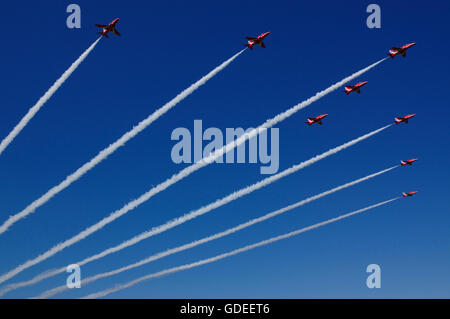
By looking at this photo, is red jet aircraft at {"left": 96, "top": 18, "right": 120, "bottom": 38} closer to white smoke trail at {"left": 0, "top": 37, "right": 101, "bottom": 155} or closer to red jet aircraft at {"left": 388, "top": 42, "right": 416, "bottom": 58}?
white smoke trail at {"left": 0, "top": 37, "right": 101, "bottom": 155}

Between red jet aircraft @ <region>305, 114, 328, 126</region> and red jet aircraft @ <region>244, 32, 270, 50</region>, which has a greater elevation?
red jet aircraft @ <region>244, 32, 270, 50</region>

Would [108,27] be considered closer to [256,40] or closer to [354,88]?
[256,40]

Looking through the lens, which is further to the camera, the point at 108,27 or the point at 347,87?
the point at 347,87

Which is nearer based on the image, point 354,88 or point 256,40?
point 256,40

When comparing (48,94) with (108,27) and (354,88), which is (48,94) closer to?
(108,27)

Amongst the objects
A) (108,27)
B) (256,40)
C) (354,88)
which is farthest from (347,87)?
(108,27)

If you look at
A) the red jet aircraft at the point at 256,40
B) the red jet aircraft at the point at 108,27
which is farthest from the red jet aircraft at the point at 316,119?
the red jet aircraft at the point at 108,27

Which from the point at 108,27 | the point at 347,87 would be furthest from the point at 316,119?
the point at 108,27

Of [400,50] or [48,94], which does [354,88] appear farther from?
[48,94]

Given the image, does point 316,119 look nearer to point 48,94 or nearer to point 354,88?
point 354,88

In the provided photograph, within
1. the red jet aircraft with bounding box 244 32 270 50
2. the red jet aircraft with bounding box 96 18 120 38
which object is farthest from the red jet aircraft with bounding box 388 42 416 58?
the red jet aircraft with bounding box 96 18 120 38
